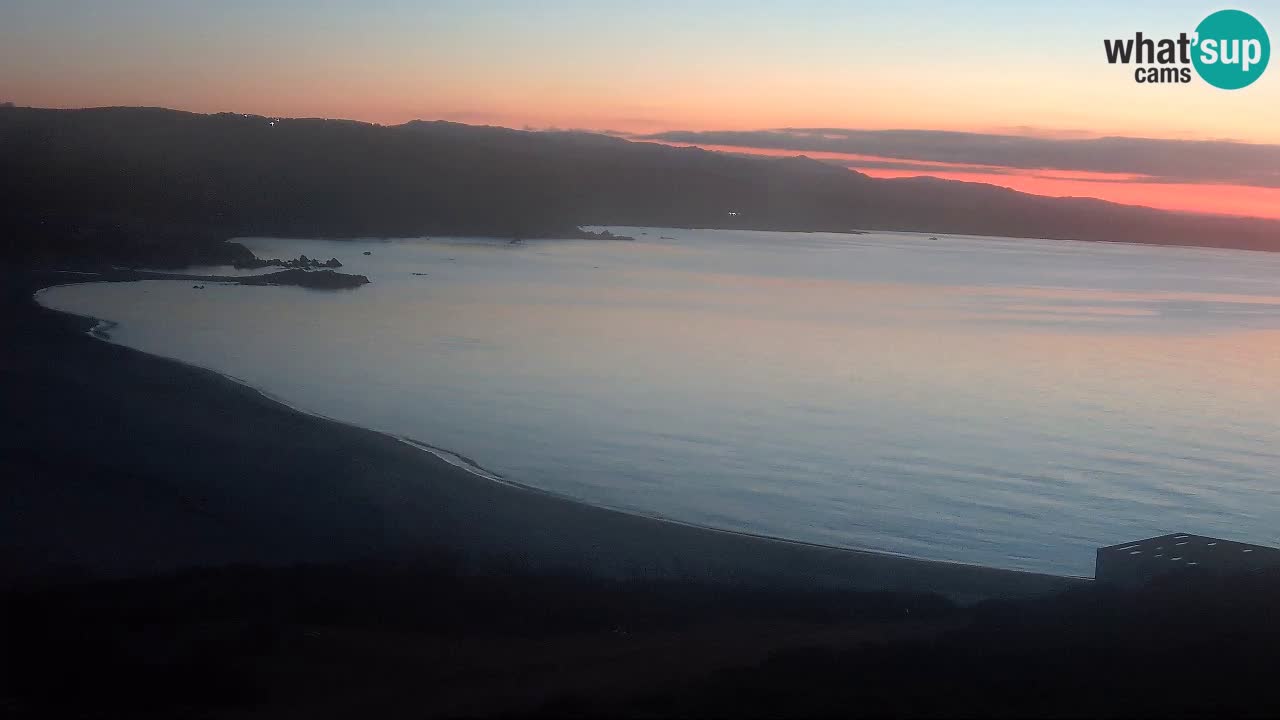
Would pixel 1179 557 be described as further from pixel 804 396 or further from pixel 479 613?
pixel 804 396

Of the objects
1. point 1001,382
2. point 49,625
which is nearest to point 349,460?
point 49,625

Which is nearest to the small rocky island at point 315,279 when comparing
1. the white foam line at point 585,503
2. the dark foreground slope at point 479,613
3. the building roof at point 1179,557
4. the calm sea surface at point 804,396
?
the calm sea surface at point 804,396

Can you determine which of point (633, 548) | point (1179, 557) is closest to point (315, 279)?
point (633, 548)

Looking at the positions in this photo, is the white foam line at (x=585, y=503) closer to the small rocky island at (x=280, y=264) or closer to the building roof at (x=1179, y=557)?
the building roof at (x=1179, y=557)

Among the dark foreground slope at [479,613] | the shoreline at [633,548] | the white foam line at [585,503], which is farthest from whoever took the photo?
the white foam line at [585,503]

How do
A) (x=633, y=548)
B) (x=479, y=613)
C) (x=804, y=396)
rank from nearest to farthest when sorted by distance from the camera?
(x=479, y=613) → (x=633, y=548) → (x=804, y=396)

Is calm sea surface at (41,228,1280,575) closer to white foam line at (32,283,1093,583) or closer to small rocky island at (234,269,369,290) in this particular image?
white foam line at (32,283,1093,583)

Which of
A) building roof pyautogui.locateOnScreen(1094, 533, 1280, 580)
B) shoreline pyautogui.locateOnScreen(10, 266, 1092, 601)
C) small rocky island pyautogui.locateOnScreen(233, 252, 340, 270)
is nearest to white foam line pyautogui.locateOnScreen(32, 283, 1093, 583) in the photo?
shoreline pyautogui.locateOnScreen(10, 266, 1092, 601)
